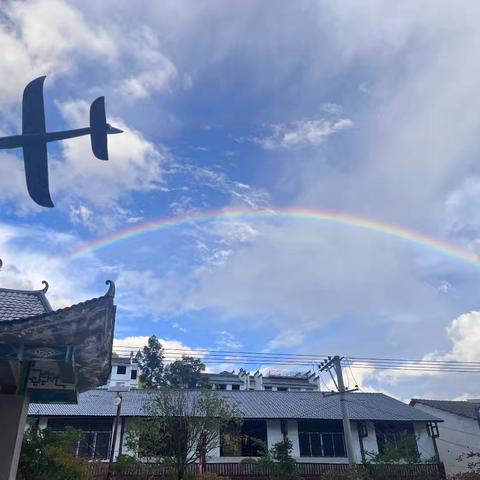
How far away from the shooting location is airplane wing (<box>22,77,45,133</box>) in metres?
5.97

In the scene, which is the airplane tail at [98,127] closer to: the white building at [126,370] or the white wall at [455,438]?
the white wall at [455,438]

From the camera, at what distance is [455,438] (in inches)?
1438

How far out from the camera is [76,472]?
11.5 metres

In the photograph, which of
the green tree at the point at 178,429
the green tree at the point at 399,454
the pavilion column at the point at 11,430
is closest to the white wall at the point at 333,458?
the green tree at the point at 399,454

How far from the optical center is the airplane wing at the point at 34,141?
5.98 m

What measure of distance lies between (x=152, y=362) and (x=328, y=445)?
40049mm

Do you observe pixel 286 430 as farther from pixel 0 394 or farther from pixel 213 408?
pixel 0 394

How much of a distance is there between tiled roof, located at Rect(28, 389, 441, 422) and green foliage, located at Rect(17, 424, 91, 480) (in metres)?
16.6

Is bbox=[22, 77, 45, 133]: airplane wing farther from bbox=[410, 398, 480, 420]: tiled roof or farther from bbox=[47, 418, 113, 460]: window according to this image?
bbox=[410, 398, 480, 420]: tiled roof

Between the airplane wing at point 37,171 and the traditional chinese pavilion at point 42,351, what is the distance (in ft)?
5.10

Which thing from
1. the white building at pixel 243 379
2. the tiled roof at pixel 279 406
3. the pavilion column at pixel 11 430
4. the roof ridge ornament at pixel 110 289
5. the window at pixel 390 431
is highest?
the white building at pixel 243 379

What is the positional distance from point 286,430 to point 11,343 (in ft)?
87.8

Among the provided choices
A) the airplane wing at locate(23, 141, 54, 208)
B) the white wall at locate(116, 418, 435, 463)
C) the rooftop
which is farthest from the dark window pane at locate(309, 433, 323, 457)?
the airplane wing at locate(23, 141, 54, 208)

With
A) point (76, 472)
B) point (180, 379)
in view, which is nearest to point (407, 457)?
point (76, 472)
